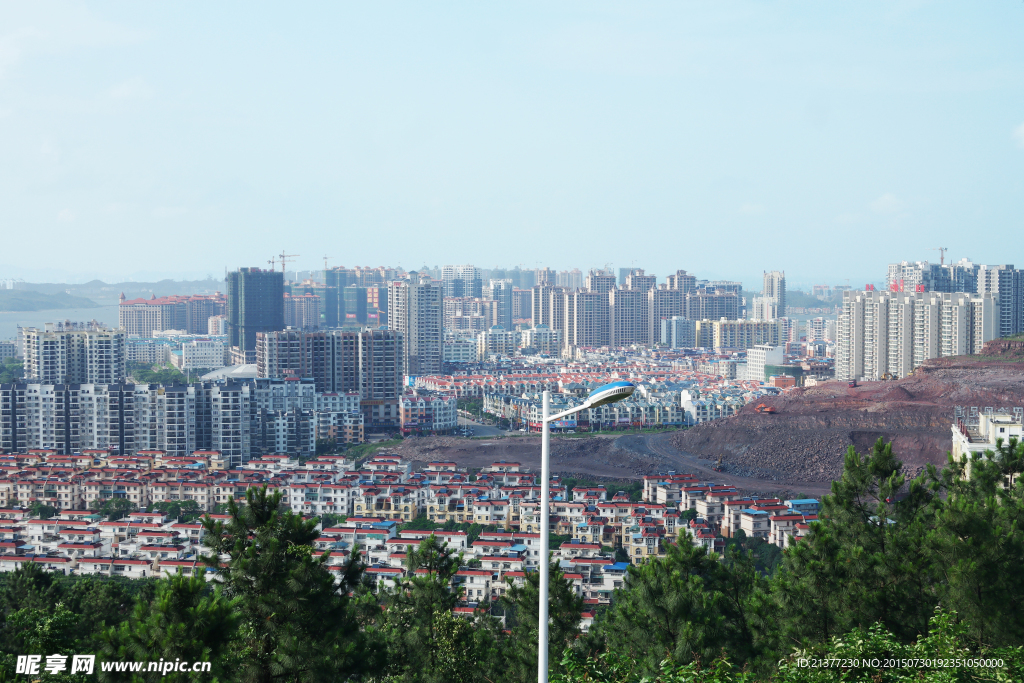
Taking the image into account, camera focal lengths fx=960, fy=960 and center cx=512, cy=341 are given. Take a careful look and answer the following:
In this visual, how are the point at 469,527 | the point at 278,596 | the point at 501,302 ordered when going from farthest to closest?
1. the point at 501,302
2. the point at 469,527
3. the point at 278,596

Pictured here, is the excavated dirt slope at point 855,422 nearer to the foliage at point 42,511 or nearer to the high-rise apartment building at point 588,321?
the foliage at point 42,511

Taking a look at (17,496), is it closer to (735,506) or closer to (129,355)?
(735,506)

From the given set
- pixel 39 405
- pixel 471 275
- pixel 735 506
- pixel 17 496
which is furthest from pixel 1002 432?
pixel 471 275

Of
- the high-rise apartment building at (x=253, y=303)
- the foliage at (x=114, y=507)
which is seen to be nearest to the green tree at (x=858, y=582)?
the foliage at (x=114, y=507)

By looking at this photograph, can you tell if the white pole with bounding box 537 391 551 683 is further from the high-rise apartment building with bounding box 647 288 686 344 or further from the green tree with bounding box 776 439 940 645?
the high-rise apartment building with bounding box 647 288 686 344

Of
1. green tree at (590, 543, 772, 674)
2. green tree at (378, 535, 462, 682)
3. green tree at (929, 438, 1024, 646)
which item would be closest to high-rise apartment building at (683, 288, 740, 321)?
green tree at (378, 535, 462, 682)

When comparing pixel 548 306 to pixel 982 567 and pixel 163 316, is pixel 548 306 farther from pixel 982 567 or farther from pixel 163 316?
pixel 982 567

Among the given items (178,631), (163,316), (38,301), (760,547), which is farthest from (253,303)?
(178,631)
